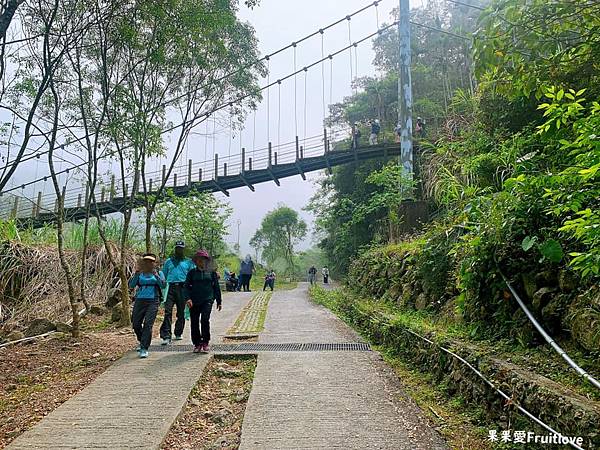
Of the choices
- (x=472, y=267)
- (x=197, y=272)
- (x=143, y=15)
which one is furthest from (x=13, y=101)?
(x=472, y=267)

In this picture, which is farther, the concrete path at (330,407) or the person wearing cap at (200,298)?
the person wearing cap at (200,298)

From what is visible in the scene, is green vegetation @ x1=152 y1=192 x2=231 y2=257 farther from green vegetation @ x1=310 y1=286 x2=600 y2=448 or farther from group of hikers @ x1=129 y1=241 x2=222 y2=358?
green vegetation @ x1=310 y1=286 x2=600 y2=448

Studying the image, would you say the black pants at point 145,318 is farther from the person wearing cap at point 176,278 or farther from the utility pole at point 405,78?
the utility pole at point 405,78

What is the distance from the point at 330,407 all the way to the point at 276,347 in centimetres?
240

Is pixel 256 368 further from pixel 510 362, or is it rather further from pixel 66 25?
pixel 66 25

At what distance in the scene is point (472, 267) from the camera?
4133mm

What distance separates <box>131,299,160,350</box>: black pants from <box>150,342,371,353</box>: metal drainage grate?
1.33ft

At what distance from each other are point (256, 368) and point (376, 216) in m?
11.3

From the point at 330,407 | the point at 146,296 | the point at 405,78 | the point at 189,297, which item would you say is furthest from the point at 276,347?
the point at 405,78

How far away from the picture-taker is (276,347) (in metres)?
5.96

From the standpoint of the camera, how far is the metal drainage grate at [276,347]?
5746 mm

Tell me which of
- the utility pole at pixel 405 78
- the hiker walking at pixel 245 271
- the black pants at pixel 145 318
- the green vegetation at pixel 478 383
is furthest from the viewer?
the hiker walking at pixel 245 271

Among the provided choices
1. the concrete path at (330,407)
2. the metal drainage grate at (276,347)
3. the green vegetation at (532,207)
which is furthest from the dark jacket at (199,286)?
the green vegetation at (532,207)

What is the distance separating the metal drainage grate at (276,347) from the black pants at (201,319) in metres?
0.24
